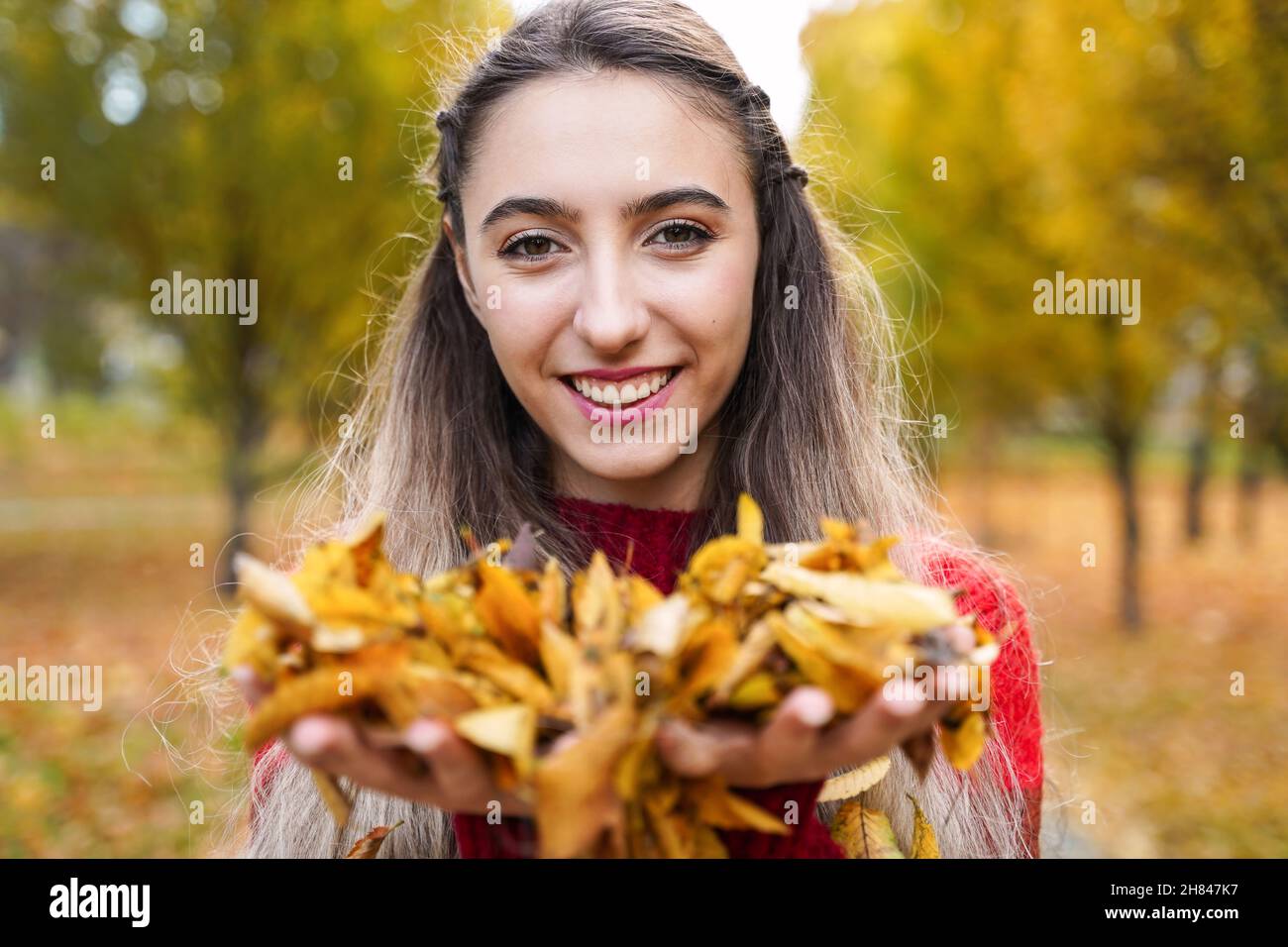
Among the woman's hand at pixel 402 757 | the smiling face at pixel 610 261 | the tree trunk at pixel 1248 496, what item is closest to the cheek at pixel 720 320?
the smiling face at pixel 610 261

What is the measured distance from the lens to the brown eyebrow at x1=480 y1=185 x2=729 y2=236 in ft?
5.36

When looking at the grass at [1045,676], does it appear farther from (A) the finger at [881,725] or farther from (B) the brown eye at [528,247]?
(A) the finger at [881,725]

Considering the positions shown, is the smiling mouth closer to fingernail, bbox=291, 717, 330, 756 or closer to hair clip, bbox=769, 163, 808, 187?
hair clip, bbox=769, 163, 808, 187

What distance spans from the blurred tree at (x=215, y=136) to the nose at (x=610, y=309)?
6111mm

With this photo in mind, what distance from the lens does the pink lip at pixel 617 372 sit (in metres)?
1.69

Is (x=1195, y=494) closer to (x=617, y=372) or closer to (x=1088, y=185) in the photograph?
(x=1088, y=185)

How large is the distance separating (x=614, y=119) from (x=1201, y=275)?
19.9 ft

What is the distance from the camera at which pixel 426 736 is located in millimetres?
1002

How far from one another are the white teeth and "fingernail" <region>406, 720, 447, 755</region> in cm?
81

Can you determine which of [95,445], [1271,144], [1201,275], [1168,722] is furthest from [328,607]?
[95,445]

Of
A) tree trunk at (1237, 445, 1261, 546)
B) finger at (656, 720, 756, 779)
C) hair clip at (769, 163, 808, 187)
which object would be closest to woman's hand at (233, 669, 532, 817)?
finger at (656, 720, 756, 779)

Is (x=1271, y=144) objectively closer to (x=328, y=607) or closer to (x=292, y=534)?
(x=292, y=534)

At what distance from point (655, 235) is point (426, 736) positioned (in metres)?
0.97

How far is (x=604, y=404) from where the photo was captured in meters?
1.74
